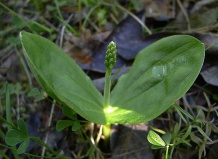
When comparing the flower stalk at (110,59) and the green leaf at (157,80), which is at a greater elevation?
the flower stalk at (110,59)

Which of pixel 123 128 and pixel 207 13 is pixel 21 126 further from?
pixel 207 13

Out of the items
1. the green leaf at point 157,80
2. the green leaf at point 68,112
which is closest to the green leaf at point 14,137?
the green leaf at point 68,112

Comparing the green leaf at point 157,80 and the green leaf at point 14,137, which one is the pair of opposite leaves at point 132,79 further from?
the green leaf at point 14,137

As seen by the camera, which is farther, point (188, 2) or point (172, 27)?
point (188, 2)

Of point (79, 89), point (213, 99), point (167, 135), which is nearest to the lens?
point (167, 135)

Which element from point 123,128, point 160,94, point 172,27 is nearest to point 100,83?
point 123,128
